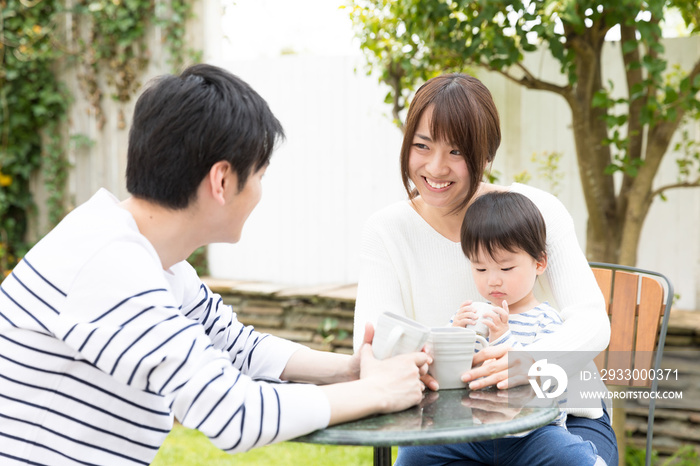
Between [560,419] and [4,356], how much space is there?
1.22 meters

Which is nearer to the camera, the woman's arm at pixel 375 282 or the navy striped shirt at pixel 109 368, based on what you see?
the navy striped shirt at pixel 109 368

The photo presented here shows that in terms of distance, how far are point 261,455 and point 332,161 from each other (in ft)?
5.65

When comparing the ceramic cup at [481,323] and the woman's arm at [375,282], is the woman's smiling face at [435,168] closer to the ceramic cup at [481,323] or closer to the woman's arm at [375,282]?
the woman's arm at [375,282]

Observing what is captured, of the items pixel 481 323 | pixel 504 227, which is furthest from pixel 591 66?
pixel 481 323

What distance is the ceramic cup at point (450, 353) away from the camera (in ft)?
4.70

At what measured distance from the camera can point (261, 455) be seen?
138 inches

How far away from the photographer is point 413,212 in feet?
6.89

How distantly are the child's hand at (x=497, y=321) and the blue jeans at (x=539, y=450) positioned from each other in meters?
0.24

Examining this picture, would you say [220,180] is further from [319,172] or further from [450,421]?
[319,172]

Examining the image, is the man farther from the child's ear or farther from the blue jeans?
the child's ear

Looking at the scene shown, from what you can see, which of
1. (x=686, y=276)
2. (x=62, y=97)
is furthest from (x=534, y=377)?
(x=62, y=97)

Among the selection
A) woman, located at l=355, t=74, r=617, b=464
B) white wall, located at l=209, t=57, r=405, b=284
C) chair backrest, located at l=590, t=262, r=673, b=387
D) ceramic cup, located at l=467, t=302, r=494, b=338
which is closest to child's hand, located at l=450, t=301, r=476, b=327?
→ ceramic cup, located at l=467, t=302, r=494, b=338

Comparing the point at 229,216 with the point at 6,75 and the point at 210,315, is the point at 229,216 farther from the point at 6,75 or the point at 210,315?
the point at 6,75

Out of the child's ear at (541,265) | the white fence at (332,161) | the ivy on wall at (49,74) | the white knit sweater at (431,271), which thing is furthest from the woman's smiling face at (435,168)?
the ivy on wall at (49,74)
